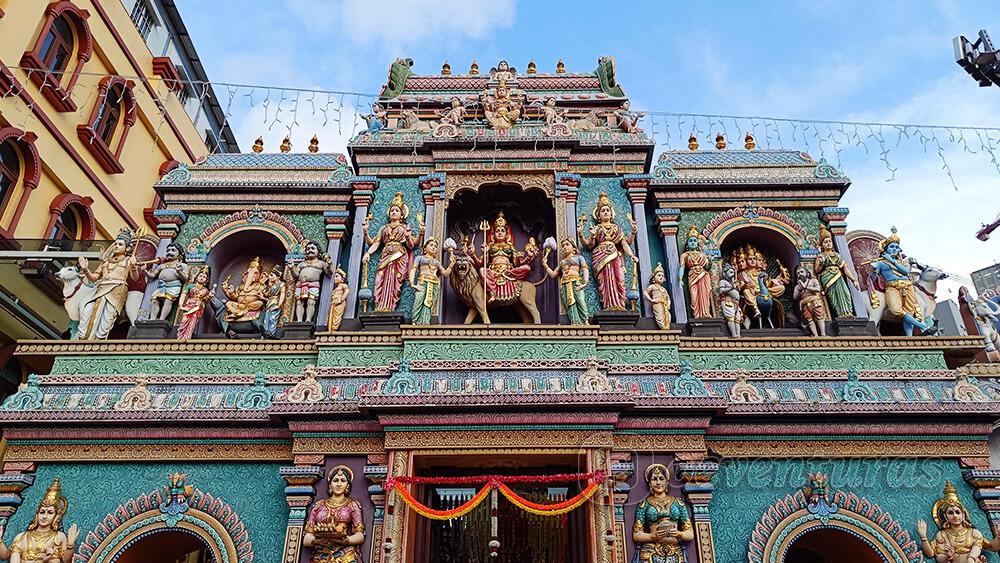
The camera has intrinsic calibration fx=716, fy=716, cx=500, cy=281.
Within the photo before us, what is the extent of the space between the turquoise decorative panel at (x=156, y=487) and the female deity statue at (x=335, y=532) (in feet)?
2.34

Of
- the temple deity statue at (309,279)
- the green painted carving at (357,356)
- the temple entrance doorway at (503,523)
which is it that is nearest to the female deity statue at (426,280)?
the green painted carving at (357,356)

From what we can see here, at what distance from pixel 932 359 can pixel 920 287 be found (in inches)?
78.4

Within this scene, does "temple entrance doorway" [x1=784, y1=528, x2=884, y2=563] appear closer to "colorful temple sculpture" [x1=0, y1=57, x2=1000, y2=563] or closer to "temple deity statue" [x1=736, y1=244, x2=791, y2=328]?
"colorful temple sculpture" [x1=0, y1=57, x2=1000, y2=563]

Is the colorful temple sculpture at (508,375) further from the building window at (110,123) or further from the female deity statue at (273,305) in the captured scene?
the building window at (110,123)

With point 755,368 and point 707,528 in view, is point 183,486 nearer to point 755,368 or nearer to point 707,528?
point 707,528

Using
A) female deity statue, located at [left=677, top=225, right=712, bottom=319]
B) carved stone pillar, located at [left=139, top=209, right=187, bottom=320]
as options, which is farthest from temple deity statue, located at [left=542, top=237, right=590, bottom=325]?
carved stone pillar, located at [left=139, top=209, right=187, bottom=320]

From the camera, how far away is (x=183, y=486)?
413 inches

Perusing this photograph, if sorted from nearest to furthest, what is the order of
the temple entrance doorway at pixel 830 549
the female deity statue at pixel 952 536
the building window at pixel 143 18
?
the female deity statue at pixel 952 536 → the temple entrance doorway at pixel 830 549 → the building window at pixel 143 18

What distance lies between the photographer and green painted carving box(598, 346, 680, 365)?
11453 millimetres

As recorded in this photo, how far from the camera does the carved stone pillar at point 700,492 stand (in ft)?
32.4

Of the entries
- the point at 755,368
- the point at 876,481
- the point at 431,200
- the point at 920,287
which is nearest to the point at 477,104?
the point at 431,200

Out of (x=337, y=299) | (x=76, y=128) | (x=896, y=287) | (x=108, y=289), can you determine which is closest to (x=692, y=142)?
(x=896, y=287)

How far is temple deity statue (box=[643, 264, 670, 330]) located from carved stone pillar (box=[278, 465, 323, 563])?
20.0ft

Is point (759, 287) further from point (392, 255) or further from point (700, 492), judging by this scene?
point (392, 255)
